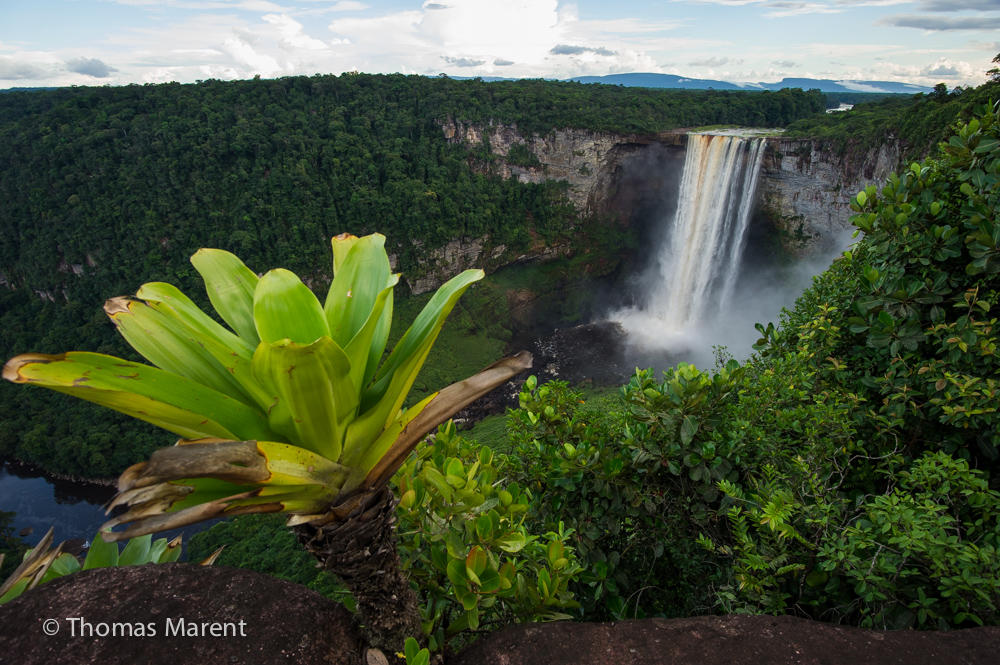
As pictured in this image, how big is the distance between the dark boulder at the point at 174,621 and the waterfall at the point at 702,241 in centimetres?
2803

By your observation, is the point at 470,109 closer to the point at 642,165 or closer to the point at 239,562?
the point at 642,165

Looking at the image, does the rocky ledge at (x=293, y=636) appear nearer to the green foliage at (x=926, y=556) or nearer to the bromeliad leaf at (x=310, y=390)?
the green foliage at (x=926, y=556)

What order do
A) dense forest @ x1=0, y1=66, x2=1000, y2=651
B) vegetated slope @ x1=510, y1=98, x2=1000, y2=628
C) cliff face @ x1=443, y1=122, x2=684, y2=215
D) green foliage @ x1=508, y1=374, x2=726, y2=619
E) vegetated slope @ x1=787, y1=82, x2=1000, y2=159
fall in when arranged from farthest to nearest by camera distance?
cliff face @ x1=443, y1=122, x2=684, y2=215 < vegetated slope @ x1=787, y1=82, x2=1000, y2=159 < green foliage @ x1=508, y1=374, x2=726, y2=619 < vegetated slope @ x1=510, y1=98, x2=1000, y2=628 < dense forest @ x1=0, y1=66, x2=1000, y2=651

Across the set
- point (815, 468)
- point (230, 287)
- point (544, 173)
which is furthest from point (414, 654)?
point (544, 173)

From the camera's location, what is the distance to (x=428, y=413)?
1.10m

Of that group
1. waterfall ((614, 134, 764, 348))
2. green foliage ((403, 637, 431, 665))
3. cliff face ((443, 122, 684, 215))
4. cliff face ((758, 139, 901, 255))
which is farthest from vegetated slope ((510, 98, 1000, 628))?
cliff face ((443, 122, 684, 215))

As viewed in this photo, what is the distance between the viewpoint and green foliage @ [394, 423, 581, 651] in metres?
1.34

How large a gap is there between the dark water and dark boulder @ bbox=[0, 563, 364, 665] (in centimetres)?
2589

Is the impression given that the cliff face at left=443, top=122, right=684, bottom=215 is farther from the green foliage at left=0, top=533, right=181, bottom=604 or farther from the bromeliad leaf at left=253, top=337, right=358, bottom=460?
the bromeliad leaf at left=253, top=337, right=358, bottom=460

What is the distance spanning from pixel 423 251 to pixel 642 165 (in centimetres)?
1644

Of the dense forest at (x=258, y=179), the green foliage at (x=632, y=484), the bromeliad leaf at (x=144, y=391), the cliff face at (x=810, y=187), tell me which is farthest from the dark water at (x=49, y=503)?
the cliff face at (x=810, y=187)

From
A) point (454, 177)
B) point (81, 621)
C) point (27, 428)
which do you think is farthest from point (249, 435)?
point (454, 177)

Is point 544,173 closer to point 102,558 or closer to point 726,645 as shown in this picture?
point 102,558

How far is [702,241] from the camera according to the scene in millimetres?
28438
